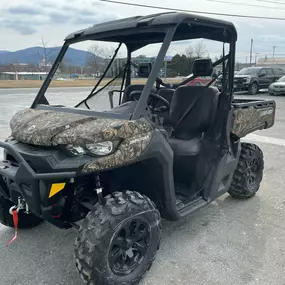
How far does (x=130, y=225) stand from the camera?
102 inches

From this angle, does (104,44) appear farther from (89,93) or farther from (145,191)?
(145,191)

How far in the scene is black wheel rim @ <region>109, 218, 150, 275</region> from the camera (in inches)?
98.7

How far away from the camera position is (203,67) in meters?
3.39

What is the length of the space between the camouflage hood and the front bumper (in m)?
0.19

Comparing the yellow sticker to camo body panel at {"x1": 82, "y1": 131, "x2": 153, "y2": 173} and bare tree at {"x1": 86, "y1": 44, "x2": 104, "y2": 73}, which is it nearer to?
camo body panel at {"x1": 82, "y1": 131, "x2": 153, "y2": 173}

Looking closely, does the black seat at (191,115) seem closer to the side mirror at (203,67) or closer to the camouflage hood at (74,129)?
the side mirror at (203,67)

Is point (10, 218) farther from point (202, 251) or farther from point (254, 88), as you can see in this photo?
point (254, 88)

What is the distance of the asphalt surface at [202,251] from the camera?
108 inches

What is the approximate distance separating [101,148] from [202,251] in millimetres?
1468

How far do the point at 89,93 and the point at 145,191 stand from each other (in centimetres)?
141

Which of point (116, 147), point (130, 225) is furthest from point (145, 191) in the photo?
point (116, 147)

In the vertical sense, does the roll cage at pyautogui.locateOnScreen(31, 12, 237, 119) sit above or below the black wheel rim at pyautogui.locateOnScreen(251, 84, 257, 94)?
above

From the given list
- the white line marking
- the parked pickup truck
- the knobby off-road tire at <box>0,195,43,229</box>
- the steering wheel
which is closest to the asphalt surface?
the knobby off-road tire at <box>0,195,43,229</box>

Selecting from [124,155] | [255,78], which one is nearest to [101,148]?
[124,155]
